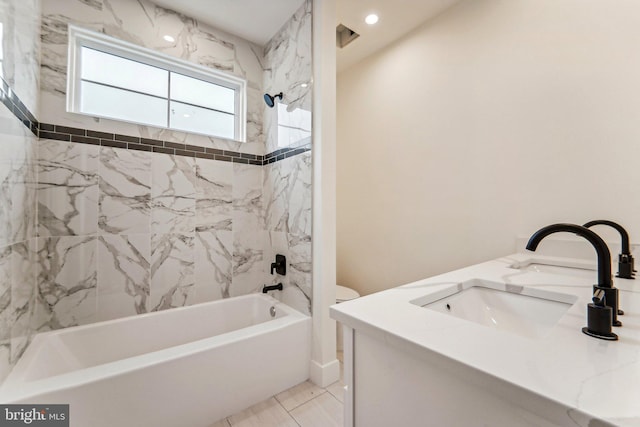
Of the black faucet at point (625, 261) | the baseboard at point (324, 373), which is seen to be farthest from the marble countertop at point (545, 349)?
the baseboard at point (324, 373)

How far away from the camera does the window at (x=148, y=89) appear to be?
177cm

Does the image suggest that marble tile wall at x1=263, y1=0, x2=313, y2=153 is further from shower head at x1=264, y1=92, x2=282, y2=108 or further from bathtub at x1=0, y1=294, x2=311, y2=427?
bathtub at x1=0, y1=294, x2=311, y2=427

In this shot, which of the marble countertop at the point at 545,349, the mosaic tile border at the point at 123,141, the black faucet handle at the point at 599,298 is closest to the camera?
the marble countertop at the point at 545,349

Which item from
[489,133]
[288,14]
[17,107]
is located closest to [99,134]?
[17,107]

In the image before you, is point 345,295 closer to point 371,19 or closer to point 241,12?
point 371,19

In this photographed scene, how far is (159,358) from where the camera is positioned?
1289 mm

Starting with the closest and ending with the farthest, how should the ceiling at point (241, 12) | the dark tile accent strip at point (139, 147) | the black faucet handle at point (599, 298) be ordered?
the black faucet handle at point (599, 298) → the dark tile accent strip at point (139, 147) → the ceiling at point (241, 12)

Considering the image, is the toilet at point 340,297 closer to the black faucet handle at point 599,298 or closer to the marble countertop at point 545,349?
the marble countertop at point 545,349

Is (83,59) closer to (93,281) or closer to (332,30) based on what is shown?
(93,281)

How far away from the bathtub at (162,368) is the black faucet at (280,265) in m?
0.26

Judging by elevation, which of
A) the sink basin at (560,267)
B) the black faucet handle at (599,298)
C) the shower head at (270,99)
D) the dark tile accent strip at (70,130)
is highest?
the shower head at (270,99)

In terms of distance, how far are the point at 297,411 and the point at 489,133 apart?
2.21 m

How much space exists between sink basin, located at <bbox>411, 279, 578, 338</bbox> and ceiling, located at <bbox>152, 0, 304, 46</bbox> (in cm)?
227

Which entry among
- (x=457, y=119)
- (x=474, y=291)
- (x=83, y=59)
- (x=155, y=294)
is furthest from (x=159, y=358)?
(x=457, y=119)
